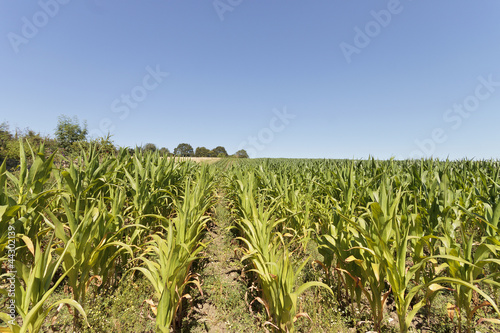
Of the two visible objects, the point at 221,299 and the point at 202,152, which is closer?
the point at 221,299

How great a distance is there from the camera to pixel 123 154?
4.86 metres

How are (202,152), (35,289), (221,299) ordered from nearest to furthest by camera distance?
1. (35,289)
2. (221,299)
3. (202,152)

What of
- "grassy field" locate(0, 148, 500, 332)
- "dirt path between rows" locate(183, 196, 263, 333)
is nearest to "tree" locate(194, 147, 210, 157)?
"dirt path between rows" locate(183, 196, 263, 333)

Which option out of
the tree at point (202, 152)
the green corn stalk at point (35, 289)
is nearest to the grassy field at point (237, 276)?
the green corn stalk at point (35, 289)

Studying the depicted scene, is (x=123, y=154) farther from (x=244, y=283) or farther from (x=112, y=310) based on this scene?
(x=244, y=283)

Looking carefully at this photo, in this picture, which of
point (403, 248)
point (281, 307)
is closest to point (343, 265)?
point (403, 248)

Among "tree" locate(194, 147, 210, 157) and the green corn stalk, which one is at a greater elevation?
"tree" locate(194, 147, 210, 157)

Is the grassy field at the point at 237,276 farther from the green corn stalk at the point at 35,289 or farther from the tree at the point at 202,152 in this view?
the tree at the point at 202,152

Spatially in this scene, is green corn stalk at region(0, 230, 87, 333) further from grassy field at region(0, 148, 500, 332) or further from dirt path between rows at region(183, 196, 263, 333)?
dirt path between rows at region(183, 196, 263, 333)

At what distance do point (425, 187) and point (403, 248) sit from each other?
2.03 metres

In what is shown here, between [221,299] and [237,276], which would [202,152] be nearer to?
[237,276]

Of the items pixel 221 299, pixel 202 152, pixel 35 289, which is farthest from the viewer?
pixel 202 152

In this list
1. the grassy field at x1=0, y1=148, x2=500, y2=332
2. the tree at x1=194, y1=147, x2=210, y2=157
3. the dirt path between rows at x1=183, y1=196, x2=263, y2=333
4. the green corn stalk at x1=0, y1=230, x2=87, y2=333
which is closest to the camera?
the green corn stalk at x1=0, y1=230, x2=87, y2=333

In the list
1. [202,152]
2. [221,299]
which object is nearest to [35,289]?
[221,299]
